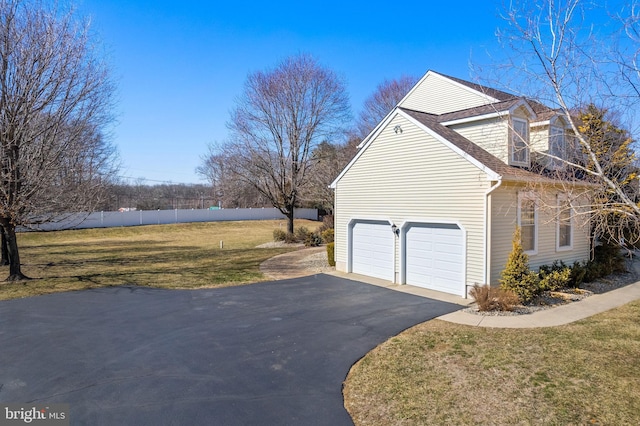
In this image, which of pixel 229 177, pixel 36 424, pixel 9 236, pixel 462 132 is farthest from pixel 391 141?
pixel 229 177

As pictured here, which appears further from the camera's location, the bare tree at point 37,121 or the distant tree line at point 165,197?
the distant tree line at point 165,197

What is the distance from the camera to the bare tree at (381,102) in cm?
3572

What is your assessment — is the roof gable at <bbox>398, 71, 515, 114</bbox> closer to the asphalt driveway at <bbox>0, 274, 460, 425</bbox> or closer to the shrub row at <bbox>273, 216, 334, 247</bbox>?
the asphalt driveway at <bbox>0, 274, 460, 425</bbox>

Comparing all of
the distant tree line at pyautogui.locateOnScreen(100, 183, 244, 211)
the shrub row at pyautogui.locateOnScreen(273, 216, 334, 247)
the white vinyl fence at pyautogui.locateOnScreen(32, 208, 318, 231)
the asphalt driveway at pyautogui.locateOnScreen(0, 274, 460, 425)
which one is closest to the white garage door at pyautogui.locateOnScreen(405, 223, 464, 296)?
the asphalt driveway at pyautogui.locateOnScreen(0, 274, 460, 425)

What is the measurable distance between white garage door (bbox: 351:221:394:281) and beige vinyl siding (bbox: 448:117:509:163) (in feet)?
13.4

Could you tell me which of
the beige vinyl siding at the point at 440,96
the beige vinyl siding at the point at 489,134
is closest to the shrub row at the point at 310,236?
the beige vinyl siding at the point at 440,96

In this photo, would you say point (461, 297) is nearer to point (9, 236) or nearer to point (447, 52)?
point (447, 52)

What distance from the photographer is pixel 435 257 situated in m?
11.8

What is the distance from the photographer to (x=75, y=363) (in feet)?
21.3

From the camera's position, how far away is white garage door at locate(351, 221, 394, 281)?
43.8 ft

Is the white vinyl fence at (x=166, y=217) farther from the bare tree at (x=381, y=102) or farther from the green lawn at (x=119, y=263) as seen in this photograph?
the bare tree at (x=381, y=102)

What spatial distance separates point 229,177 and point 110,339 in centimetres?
2149

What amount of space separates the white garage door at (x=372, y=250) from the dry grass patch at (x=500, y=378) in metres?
5.31

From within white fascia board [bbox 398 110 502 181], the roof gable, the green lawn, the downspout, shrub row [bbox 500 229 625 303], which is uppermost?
the roof gable
